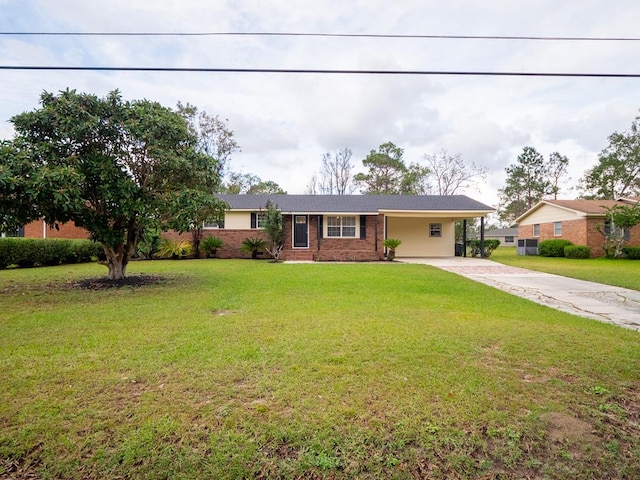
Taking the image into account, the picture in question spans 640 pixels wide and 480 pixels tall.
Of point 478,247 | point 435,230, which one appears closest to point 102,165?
point 435,230

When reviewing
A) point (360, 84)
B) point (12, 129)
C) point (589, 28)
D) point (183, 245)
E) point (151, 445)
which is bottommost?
point (151, 445)

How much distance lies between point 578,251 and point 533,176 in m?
28.4

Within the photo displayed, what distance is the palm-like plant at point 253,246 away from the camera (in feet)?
62.9

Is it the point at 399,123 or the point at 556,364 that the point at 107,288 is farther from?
the point at 399,123

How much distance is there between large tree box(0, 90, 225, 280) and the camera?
24.3ft

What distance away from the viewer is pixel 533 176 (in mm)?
45219

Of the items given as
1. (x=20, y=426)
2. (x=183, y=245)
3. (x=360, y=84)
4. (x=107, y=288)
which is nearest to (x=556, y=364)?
(x=20, y=426)

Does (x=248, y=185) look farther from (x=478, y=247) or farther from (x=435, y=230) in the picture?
(x=478, y=247)

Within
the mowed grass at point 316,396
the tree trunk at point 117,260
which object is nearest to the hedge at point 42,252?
the tree trunk at point 117,260

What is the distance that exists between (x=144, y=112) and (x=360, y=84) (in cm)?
906

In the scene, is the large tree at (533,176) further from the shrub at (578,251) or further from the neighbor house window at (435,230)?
the neighbor house window at (435,230)

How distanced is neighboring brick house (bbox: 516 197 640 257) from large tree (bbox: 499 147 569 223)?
804 inches

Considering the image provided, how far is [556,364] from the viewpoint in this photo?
3.77m

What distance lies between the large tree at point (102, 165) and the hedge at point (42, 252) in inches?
264
